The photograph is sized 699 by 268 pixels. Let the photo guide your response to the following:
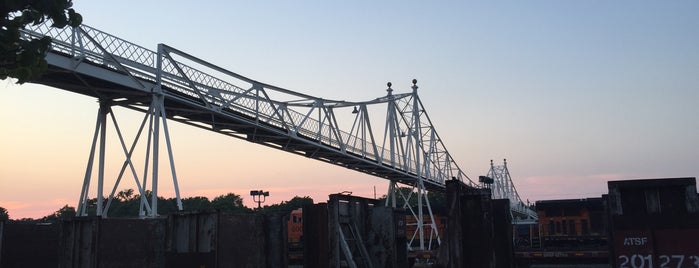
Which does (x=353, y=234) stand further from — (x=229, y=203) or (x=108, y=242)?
(x=229, y=203)

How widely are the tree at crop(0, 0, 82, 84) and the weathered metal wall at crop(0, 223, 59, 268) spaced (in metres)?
6.79

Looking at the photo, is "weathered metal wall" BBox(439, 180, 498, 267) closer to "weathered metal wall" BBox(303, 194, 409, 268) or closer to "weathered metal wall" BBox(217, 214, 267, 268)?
"weathered metal wall" BBox(303, 194, 409, 268)

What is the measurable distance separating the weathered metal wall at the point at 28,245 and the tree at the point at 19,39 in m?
6.79

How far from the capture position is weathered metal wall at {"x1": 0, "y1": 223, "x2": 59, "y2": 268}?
15.2 m

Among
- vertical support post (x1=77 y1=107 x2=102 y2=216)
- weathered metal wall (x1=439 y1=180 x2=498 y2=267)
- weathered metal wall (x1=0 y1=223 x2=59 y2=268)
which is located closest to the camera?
weathered metal wall (x1=439 y1=180 x2=498 y2=267)

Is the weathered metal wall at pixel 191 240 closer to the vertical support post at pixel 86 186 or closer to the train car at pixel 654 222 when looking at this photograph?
the train car at pixel 654 222

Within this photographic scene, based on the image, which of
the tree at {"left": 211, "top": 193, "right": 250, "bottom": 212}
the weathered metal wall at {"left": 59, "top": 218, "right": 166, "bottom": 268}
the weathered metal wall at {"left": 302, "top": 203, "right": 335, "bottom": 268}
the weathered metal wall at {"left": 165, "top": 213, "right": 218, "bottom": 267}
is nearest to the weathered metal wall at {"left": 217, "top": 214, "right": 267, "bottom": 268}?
the weathered metal wall at {"left": 165, "top": 213, "right": 218, "bottom": 267}

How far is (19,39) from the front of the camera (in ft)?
33.3

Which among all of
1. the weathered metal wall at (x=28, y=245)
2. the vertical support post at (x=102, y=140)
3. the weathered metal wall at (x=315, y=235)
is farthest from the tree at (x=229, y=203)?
the weathered metal wall at (x=315, y=235)

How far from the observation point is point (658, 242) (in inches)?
343

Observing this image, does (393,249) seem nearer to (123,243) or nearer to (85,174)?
(123,243)

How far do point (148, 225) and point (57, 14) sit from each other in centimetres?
537

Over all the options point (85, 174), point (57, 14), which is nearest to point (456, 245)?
point (57, 14)

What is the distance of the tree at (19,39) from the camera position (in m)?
9.76
